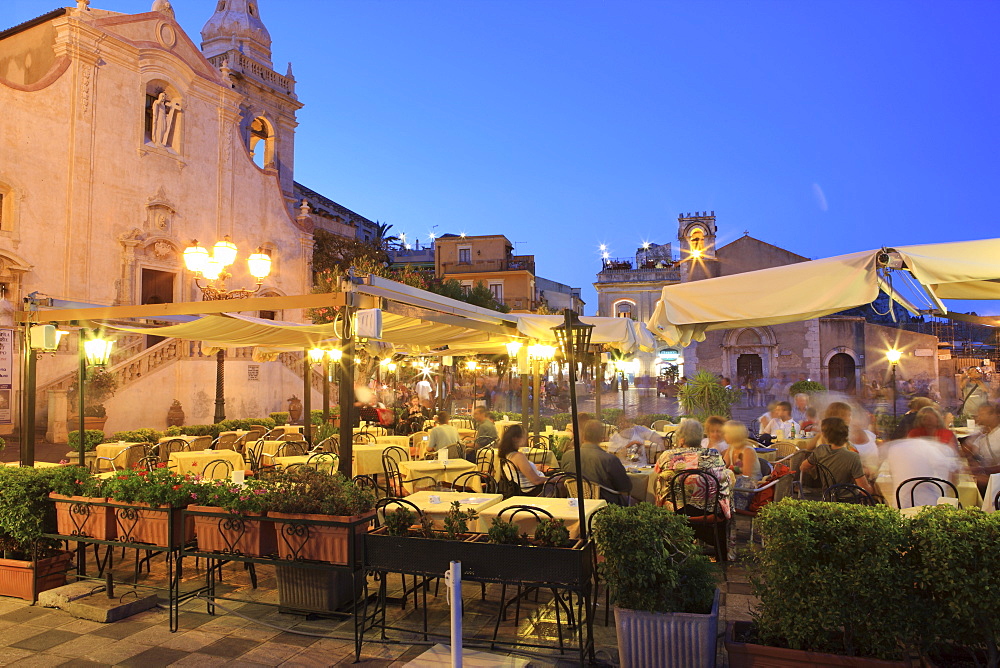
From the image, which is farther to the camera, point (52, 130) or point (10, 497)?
point (52, 130)

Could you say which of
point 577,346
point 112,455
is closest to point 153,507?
point 577,346

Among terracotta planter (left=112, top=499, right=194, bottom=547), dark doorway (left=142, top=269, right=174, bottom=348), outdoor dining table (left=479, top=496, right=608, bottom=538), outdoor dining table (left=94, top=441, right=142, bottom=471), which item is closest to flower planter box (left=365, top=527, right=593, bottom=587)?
outdoor dining table (left=479, top=496, right=608, bottom=538)

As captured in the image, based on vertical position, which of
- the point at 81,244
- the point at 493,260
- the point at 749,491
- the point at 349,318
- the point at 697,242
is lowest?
the point at 749,491

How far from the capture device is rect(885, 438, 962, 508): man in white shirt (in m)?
5.62

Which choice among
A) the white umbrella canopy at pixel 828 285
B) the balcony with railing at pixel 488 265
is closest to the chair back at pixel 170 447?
the white umbrella canopy at pixel 828 285

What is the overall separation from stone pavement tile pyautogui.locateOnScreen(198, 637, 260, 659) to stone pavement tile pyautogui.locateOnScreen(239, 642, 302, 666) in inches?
2.6

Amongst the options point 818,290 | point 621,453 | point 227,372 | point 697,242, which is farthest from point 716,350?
point 818,290

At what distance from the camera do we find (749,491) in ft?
21.5

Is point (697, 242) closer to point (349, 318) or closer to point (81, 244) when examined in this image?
point (81, 244)

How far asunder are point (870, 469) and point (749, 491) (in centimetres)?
152

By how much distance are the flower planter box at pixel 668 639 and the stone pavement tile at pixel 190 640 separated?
2793mm

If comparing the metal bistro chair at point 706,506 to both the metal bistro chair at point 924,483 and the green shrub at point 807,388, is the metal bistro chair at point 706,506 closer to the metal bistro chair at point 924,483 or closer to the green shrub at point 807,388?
the metal bistro chair at point 924,483

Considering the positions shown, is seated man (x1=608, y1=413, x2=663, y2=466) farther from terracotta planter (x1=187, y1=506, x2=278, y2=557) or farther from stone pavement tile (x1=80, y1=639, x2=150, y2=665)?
stone pavement tile (x1=80, y1=639, x2=150, y2=665)

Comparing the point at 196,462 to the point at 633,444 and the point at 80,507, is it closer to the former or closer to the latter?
the point at 80,507
